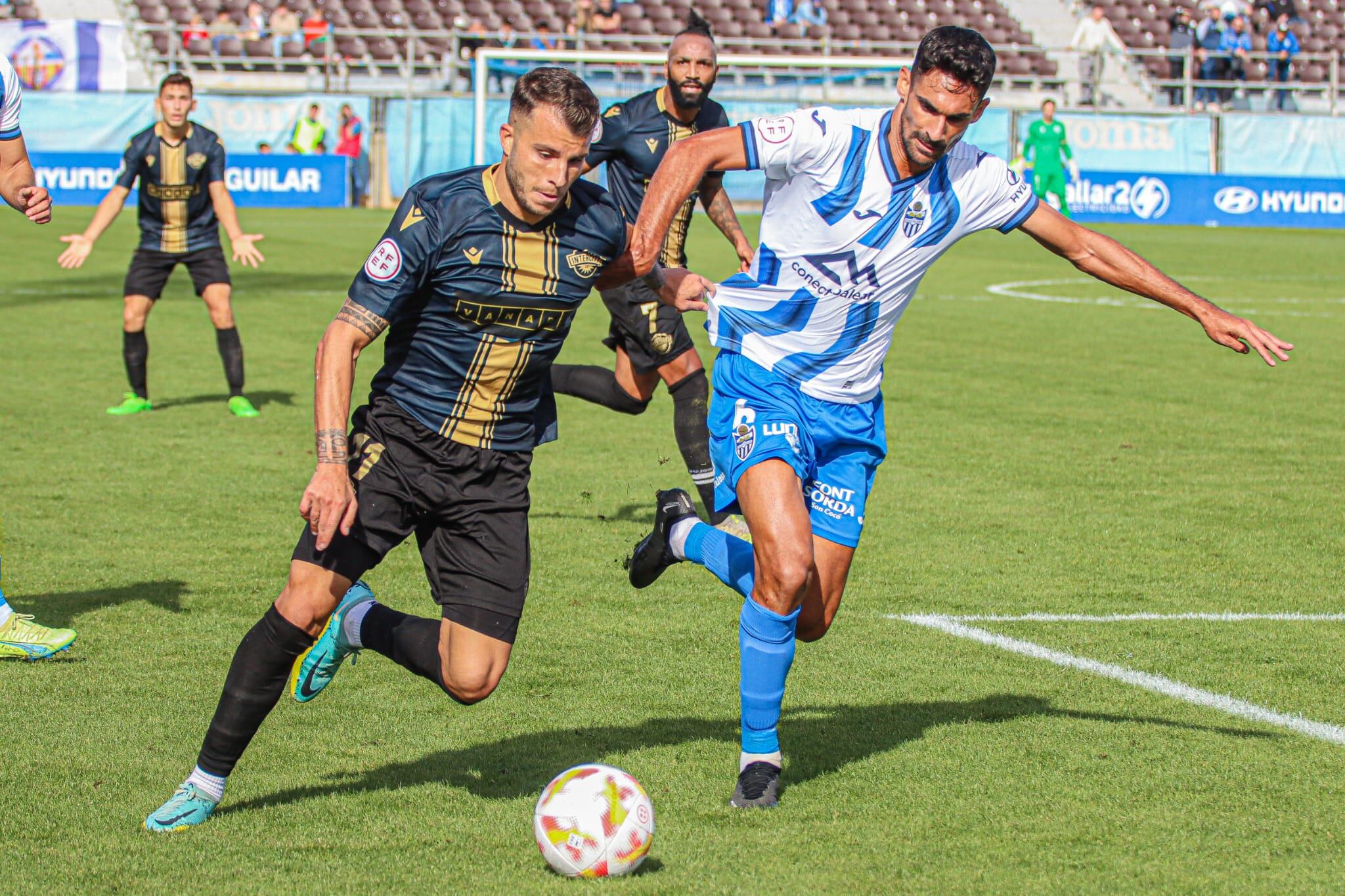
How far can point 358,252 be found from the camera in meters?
23.5

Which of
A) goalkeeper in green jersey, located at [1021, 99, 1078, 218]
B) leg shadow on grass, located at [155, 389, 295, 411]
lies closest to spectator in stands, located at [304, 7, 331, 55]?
goalkeeper in green jersey, located at [1021, 99, 1078, 218]

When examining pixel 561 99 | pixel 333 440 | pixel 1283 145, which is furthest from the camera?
pixel 1283 145

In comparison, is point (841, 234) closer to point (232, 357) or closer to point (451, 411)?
point (451, 411)

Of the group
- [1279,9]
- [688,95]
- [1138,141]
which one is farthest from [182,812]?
[1279,9]

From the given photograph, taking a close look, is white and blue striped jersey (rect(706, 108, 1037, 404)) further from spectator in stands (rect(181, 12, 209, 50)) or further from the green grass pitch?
spectator in stands (rect(181, 12, 209, 50))

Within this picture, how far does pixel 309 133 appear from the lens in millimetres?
32781

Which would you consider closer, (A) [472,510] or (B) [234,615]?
(A) [472,510]

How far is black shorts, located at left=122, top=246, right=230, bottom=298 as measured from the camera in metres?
11.4

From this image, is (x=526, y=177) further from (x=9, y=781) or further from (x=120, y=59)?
(x=120, y=59)

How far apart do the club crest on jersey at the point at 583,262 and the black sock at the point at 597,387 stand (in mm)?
3892

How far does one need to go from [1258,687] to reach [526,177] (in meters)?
3.15

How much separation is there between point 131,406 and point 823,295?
25.9 ft

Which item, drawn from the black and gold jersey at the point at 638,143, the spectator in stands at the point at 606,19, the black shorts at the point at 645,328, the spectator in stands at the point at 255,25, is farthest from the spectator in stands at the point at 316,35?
the black shorts at the point at 645,328

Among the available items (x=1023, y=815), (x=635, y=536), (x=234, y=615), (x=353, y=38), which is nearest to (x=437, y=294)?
(x=1023, y=815)
